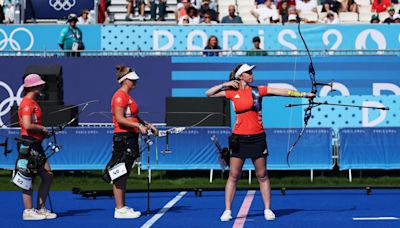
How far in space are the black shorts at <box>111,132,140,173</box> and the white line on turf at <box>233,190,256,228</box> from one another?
1702 mm

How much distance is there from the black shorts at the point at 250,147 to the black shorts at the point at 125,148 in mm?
1449

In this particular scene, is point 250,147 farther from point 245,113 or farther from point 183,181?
point 183,181

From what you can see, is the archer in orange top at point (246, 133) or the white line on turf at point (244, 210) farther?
the archer in orange top at point (246, 133)

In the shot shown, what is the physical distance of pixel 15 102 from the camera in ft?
69.7

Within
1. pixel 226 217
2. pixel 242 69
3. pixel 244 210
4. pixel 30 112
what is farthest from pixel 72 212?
pixel 242 69

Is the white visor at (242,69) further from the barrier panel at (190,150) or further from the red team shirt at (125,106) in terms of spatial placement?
the barrier panel at (190,150)

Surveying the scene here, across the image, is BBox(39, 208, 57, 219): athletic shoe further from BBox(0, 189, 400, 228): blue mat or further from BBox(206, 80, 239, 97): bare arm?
BBox(206, 80, 239, 97): bare arm

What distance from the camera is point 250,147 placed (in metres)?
12.6

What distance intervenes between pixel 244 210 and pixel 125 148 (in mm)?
2155

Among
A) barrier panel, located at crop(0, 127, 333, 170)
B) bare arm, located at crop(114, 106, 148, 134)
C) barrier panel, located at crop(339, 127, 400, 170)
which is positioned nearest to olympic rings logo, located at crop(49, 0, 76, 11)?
barrier panel, located at crop(0, 127, 333, 170)

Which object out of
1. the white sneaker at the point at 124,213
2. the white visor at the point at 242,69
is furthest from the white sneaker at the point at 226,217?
the white visor at the point at 242,69

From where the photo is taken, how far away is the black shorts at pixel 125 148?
13.0 m

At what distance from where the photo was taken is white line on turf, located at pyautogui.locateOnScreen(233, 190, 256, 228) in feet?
40.3

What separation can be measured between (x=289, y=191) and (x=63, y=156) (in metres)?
5.14
